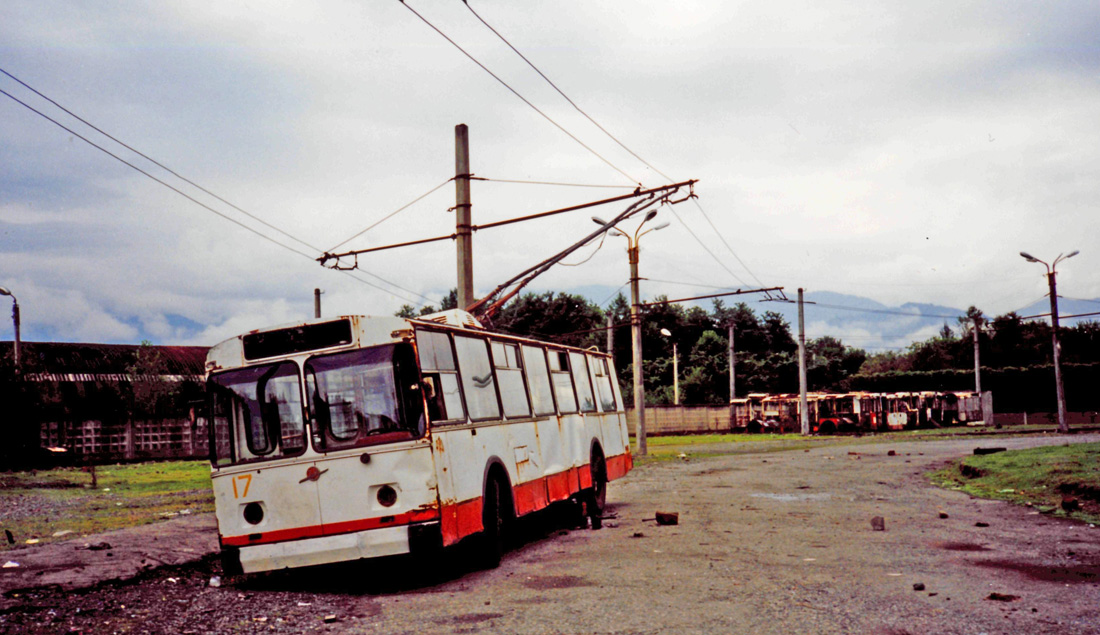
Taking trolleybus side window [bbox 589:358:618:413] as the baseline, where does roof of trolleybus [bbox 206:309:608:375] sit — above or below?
above

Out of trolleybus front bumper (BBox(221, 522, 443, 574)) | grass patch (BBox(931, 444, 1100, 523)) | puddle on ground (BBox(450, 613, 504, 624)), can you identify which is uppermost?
trolleybus front bumper (BBox(221, 522, 443, 574))

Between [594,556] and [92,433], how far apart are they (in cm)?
2884

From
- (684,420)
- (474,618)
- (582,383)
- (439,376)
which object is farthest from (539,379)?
(684,420)

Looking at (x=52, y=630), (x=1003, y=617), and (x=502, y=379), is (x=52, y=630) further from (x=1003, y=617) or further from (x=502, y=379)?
(x=1003, y=617)

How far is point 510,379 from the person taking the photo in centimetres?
1220

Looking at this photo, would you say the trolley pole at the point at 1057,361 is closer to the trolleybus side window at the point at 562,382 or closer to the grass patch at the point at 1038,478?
the grass patch at the point at 1038,478

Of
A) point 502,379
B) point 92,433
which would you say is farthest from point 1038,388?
point 502,379

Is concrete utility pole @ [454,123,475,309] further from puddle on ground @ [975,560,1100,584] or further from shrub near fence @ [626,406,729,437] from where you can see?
shrub near fence @ [626,406,729,437]

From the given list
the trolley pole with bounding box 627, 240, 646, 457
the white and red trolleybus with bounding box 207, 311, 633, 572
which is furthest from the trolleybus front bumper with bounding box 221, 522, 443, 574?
the trolley pole with bounding box 627, 240, 646, 457

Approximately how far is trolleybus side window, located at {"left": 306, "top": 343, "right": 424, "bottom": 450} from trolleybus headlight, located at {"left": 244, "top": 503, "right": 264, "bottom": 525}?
88cm

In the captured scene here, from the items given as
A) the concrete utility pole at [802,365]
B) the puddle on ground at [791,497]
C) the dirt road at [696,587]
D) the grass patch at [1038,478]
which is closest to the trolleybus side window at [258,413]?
the dirt road at [696,587]

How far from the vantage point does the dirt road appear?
23.7 ft

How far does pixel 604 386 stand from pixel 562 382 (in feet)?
10.2

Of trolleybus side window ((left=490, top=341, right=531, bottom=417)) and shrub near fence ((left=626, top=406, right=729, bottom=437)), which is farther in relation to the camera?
shrub near fence ((left=626, top=406, right=729, bottom=437))
